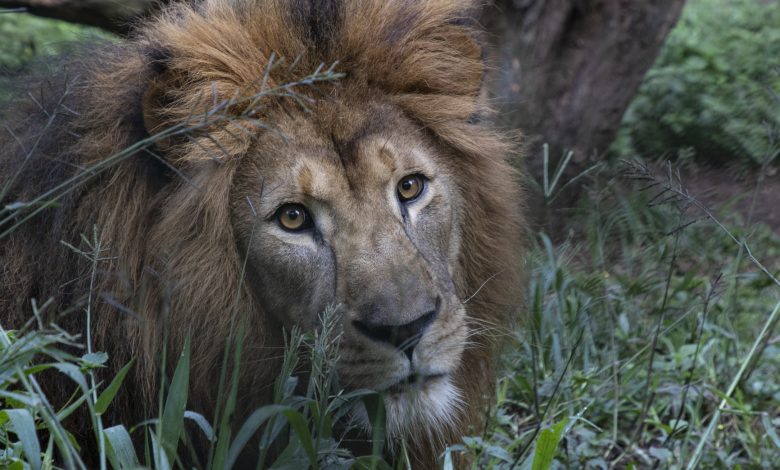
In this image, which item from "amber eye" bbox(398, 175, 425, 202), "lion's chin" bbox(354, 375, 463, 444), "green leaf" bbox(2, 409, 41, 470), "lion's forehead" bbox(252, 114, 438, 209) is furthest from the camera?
"amber eye" bbox(398, 175, 425, 202)

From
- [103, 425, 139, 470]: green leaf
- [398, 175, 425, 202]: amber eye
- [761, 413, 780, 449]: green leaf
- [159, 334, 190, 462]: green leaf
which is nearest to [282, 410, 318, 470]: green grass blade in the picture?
[159, 334, 190, 462]: green leaf

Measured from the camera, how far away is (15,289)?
3.35 meters

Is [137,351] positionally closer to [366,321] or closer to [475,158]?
[366,321]

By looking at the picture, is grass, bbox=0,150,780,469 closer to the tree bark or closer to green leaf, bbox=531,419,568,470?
green leaf, bbox=531,419,568,470

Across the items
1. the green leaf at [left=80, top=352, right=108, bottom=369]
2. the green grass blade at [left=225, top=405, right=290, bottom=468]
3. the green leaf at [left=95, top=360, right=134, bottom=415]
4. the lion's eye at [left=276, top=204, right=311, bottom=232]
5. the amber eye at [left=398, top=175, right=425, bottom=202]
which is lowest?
the green grass blade at [left=225, top=405, right=290, bottom=468]

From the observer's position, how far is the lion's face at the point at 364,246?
284cm

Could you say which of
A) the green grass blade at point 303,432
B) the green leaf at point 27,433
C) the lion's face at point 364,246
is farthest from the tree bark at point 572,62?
the green leaf at point 27,433

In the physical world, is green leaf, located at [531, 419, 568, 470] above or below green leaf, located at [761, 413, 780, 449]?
above

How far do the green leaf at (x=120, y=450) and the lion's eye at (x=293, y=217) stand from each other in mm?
745

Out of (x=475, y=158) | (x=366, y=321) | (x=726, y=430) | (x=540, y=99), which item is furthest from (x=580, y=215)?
(x=366, y=321)

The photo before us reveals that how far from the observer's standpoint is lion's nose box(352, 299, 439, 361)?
2.78m

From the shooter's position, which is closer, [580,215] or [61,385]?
[61,385]

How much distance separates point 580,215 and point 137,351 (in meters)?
2.98

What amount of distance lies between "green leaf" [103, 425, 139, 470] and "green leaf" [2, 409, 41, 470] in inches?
8.3
